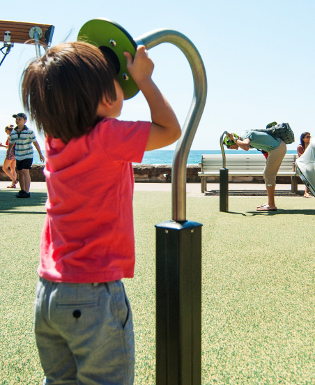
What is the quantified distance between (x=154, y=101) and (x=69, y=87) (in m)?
0.25

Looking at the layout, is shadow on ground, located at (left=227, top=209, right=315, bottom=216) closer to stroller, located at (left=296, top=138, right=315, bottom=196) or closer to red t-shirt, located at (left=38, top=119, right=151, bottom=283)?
stroller, located at (left=296, top=138, right=315, bottom=196)

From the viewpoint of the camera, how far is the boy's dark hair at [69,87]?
123 centimetres

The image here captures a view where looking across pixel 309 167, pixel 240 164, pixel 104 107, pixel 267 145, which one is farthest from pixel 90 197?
pixel 240 164

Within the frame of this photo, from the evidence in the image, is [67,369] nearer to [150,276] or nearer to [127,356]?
[127,356]

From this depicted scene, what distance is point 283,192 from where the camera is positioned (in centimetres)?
1105

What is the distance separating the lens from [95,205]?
1278mm

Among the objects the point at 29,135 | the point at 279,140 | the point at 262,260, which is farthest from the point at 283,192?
the point at 262,260

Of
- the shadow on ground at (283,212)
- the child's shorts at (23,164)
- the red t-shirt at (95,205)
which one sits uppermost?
the child's shorts at (23,164)

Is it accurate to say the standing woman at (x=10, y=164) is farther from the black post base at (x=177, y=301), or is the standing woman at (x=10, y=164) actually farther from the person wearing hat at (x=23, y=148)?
the black post base at (x=177, y=301)

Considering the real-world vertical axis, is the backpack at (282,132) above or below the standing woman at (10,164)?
above

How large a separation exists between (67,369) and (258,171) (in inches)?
424

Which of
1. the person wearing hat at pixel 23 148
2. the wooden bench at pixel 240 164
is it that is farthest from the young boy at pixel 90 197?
the wooden bench at pixel 240 164

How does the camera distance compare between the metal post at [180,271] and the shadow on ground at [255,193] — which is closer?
the metal post at [180,271]

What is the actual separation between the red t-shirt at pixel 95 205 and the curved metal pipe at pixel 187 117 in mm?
196
